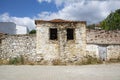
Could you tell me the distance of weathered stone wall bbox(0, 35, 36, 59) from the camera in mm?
23297

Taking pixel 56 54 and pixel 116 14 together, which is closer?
pixel 56 54

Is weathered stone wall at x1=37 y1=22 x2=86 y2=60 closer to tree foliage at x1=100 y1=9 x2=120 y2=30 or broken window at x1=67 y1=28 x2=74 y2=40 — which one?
broken window at x1=67 y1=28 x2=74 y2=40

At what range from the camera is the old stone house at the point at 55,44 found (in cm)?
2323

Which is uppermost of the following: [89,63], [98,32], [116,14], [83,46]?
[116,14]

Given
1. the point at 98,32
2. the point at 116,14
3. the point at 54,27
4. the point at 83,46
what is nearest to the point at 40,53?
the point at 54,27

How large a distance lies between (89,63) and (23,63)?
687 centimetres

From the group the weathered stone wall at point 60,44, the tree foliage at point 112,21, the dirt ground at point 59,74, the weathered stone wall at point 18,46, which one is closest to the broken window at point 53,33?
the weathered stone wall at point 60,44

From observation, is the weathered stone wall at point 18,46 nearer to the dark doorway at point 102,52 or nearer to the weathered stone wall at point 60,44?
the weathered stone wall at point 60,44

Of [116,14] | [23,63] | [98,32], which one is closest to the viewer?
[23,63]

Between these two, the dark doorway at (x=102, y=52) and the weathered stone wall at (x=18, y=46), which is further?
the dark doorway at (x=102, y=52)

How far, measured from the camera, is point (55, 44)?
76.7 feet

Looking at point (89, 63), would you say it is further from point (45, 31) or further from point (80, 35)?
point (45, 31)

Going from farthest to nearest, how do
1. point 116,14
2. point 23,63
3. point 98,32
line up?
point 116,14 < point 98,32 < point 23,63

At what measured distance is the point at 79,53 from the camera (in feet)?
77.5
